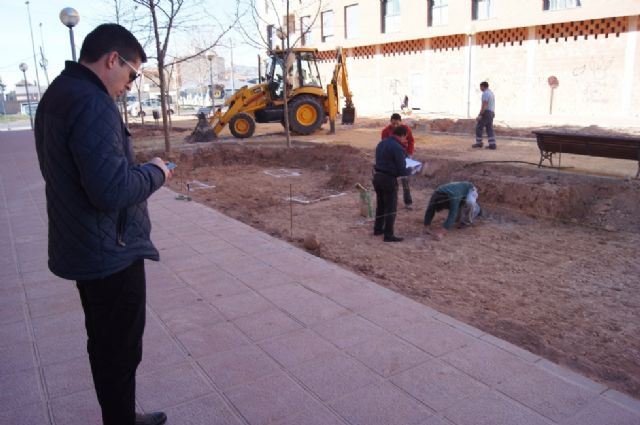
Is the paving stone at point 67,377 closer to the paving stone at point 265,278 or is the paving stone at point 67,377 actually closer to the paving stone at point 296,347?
the paving stone at point 296,347

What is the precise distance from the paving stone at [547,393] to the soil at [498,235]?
0.44 metres

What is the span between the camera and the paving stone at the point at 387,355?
3330mm

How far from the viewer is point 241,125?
731 inches

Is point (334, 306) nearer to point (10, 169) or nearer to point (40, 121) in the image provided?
point (40, 121)

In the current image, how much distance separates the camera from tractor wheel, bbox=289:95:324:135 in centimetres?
1873

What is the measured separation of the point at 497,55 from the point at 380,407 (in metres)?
24.7

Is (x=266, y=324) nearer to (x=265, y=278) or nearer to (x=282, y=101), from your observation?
(x=265, y=278)

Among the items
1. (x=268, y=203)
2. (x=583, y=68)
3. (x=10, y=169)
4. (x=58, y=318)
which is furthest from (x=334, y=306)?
(x=583, y=68)

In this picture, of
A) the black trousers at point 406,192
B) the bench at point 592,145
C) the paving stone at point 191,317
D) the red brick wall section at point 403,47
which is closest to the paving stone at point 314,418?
the paving stone at point 191,317

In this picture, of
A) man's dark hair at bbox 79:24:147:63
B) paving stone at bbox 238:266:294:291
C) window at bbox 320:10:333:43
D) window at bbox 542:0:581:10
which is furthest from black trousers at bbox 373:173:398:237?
window at bbox 320:10:333:43

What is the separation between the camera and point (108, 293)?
221cm

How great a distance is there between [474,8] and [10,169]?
21.5m

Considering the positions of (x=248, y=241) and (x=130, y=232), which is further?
(x=248, y=241)

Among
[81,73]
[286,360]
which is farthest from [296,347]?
[81,73]
